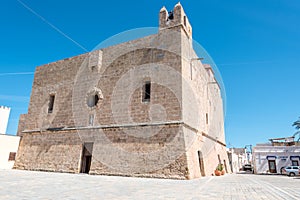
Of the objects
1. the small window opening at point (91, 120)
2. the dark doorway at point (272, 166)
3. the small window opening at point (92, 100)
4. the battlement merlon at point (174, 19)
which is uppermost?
the battlement merlon at point (174, 19)

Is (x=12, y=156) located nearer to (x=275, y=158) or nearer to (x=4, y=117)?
(x=4, y=117)

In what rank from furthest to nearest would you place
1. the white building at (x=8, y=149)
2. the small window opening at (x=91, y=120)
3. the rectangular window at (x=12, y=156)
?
the rectangular window at (x=12, y=156), the white building at (x=8, y=149), the small window opening at (x=91, y=120)

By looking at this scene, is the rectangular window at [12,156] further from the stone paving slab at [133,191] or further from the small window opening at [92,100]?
the stone paving slab at [133,191]

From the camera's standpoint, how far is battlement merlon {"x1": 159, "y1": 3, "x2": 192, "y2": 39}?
445 inches

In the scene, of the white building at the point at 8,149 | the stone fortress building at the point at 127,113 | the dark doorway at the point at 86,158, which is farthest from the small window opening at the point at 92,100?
the white building at the point at 8,149

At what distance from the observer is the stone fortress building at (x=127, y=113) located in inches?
382

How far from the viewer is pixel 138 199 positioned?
407cm

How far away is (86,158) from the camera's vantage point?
1209 centimetres

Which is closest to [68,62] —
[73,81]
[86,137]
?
[73,81]

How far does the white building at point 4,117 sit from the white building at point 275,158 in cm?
3023

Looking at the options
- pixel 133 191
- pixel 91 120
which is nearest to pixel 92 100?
pixel 91 120

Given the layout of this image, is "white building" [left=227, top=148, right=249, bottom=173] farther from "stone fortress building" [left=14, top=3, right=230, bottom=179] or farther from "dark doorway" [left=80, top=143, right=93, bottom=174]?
"dark doorway" [left=80, top=143, right=93, bottom=174]

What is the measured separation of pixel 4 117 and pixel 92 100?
19.8m

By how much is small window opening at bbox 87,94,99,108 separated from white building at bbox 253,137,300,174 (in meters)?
19.4
